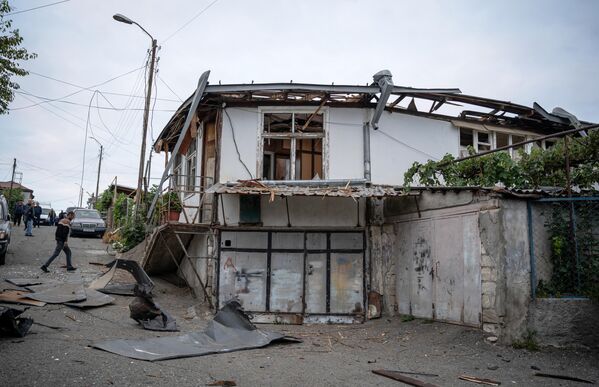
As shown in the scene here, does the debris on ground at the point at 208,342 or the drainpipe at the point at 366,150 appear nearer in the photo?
the debris on ground at the point at 208,342

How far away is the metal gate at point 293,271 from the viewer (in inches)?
463

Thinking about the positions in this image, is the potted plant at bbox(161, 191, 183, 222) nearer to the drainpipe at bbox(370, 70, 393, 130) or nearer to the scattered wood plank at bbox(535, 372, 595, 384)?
the drainpipe at bbox(370, 70, 393, 130)

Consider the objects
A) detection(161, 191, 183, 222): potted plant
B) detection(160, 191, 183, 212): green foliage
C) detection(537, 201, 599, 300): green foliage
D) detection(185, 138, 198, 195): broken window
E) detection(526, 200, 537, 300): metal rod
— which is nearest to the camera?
detection(537, 201, 599, 300): green foliage

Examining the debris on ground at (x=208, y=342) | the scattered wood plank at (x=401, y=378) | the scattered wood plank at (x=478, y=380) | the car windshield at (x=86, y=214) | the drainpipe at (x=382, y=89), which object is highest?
the drainpipe at (x=382, y=89)

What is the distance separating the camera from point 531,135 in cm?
1409

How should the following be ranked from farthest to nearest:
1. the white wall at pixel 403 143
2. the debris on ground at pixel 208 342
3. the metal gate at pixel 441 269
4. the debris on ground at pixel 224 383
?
the white wall at pixel 403 143 < the metal gate at pixel 441 269 < the debris on ground at pixel 208 342 < the debris on ground at pixel 224 383

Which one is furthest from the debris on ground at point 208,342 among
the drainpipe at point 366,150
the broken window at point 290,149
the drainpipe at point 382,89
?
the drainpipe at point 382,89

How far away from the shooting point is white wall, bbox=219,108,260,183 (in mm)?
12055

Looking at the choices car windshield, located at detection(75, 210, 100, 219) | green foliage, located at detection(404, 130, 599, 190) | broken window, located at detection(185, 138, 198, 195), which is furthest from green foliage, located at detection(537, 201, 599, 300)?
car windshield, located at detection(75, 210, 100, 219)

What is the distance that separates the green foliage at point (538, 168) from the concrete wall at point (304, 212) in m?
Answer: 2.63

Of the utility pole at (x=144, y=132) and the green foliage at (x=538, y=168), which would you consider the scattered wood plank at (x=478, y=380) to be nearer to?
the green foliage at (x=538, y=168)

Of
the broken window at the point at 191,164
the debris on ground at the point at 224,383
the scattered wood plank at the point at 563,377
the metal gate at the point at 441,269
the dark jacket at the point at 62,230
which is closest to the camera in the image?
the debris on ground at the point at 224,383

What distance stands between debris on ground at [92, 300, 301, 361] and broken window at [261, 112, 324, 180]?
460cm

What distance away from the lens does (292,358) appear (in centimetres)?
766
